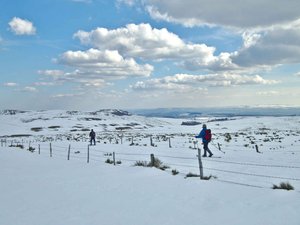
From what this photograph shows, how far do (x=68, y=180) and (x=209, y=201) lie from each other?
6.12m

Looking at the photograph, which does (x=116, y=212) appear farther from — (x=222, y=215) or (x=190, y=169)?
(x=190, y=169)

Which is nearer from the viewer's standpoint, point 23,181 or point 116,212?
point 116,212

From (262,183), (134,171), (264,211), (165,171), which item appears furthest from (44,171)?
(264,211)

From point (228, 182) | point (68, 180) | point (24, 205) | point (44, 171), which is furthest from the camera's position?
point (44, 171)

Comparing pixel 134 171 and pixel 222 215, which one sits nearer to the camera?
pixel 222 215

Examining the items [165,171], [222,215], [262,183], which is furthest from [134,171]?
[222,215]

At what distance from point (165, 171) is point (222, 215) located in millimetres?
6243

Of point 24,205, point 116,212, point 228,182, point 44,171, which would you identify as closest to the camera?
point 116,212

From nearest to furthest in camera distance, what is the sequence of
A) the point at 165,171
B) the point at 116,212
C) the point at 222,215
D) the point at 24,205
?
the point at 222,215 < the point at 116,212 < the point at 24,205 < the point at 165,171

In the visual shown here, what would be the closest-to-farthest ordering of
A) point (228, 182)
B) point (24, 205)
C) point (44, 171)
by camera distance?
point (24, 205) < point (228, 182) < point (44, 171)

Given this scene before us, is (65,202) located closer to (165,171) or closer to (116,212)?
(116,212)

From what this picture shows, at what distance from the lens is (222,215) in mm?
7695

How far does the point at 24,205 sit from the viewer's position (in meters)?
9.27

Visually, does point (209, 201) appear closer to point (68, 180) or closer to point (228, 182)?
point (228, 182)
